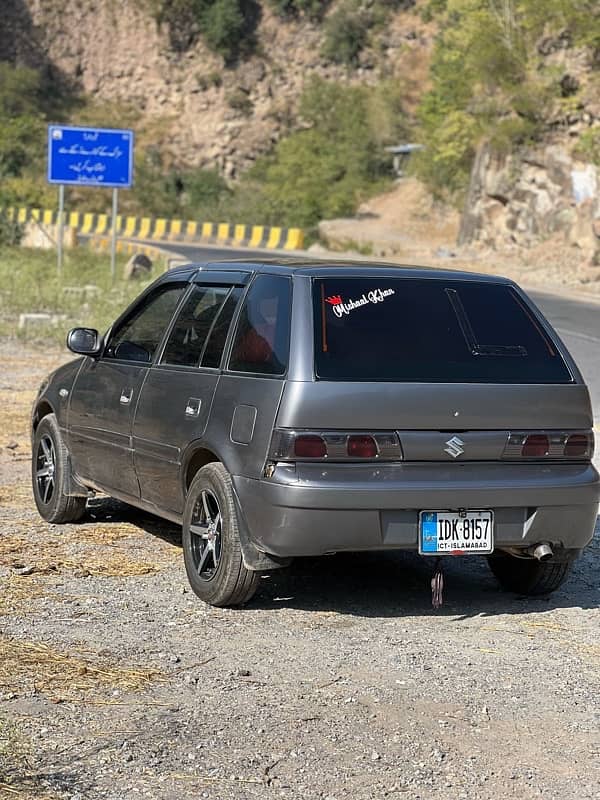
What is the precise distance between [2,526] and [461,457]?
3.21m

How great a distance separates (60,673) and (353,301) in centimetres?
217

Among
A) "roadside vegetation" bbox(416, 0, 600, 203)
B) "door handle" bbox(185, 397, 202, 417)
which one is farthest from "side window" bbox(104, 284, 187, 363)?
"roadside vegetation" bbox(416, 0, 600, 203)

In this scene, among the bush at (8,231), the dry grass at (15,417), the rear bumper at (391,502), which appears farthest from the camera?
the bush at (8,231)

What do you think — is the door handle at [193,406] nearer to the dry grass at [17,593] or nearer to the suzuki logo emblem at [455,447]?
the dry grass at [17,593]

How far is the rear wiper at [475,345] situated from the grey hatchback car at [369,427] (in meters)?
0.01

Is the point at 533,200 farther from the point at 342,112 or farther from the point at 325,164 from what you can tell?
the point at 342,112

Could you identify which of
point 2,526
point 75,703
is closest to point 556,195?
point 2,526

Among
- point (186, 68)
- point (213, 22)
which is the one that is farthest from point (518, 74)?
point (186, 68)

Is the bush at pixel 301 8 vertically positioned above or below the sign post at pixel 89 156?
above

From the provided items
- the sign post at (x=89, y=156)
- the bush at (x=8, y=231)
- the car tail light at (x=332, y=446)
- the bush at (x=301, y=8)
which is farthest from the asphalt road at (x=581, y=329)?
the bush at (x=301, y=8)

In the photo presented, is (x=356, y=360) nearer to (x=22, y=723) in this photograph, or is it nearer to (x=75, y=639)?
(x=75, y=639)

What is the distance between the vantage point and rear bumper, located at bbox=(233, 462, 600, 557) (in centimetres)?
619

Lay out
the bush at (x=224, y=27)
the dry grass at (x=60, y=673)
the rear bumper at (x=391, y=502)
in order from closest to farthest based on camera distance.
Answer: the dry grass at (x=60, y=673) → the rear bumper at (x=391, y=502) → the bush at (x=224, y=27)

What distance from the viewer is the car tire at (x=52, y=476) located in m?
8.42
